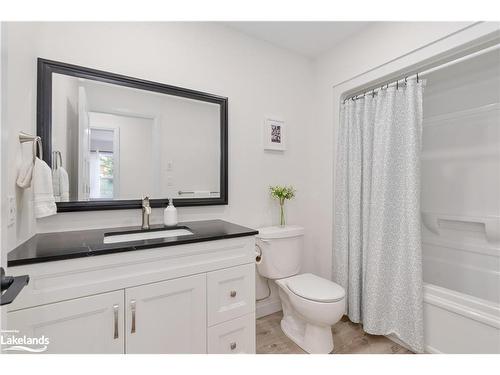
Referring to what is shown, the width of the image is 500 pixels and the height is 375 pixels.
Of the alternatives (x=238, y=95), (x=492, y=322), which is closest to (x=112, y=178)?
(x=238, y=95)

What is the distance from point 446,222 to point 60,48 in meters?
3.21

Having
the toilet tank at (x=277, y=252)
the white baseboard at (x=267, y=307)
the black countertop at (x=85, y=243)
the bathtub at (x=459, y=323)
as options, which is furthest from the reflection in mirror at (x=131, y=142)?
the bathtub at (x=459, y=323)

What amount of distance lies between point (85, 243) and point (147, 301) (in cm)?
41

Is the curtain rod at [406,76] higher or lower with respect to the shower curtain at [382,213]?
higher

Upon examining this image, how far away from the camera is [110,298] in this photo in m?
1.12

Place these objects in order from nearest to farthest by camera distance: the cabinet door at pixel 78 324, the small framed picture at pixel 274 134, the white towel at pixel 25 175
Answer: the cabinet door at pixel 78 324 → the white towel at pixel 25 175 → the small framed picture at pixel 274 134

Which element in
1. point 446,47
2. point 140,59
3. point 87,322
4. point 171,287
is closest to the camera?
point 87,322

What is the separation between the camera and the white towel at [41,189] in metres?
1.16

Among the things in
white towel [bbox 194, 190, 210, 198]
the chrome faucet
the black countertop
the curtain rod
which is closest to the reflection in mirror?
white towel [bbox 194, 190, 210, 198]

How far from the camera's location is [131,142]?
64.5 inches

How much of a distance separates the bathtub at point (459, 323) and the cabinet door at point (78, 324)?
6.10 feet

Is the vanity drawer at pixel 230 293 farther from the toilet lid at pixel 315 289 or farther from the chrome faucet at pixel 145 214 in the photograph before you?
the chrome faucet at pixel 145 214

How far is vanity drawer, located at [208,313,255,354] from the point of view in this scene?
54.4 inches
